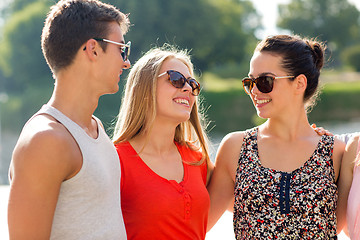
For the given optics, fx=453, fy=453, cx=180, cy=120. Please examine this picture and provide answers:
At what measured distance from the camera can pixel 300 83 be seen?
3.16 metres

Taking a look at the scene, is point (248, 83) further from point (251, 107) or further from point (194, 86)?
point (251, 107)

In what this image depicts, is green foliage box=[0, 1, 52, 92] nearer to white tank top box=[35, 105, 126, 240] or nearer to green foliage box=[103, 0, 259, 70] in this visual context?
green foliage box=[103, 0, 259, 70]

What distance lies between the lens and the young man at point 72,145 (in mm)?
1829

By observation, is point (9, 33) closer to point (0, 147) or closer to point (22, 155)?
point (0, 147)

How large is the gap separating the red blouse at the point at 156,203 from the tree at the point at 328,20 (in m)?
51.4

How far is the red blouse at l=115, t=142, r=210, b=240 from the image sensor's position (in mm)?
2727

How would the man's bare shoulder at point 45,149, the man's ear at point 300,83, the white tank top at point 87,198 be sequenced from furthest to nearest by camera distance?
the man's ear at point 300,83 < the white tank top at point 87,198 < the man's bare shoulder at point 45,149

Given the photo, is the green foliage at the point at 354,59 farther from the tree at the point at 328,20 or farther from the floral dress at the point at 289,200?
the floral dress at the point at 289,200

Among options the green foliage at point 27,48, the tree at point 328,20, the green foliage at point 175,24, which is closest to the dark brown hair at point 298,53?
the green foliage at point 175,24

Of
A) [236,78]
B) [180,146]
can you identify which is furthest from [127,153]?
[236,78]

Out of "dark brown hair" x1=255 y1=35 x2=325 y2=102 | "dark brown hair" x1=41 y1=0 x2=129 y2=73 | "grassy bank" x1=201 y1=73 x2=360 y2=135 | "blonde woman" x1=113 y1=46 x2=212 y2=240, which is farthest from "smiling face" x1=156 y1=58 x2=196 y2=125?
"grassy bank" x1=201 y1=73 x2=360 y2=135

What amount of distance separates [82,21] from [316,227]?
185 centimetres

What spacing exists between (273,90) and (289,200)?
29.2 inches

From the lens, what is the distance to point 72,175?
6.47 ft
